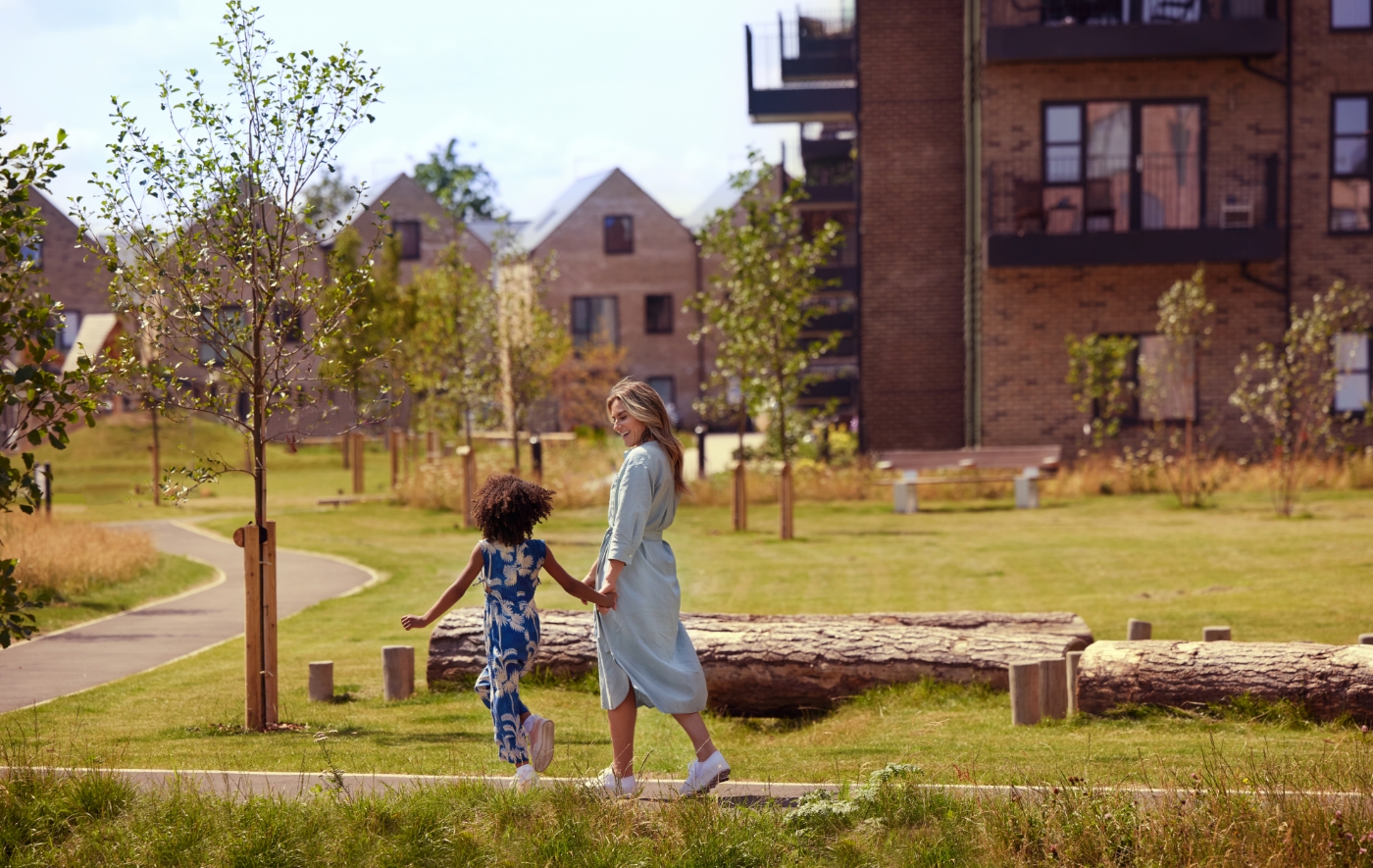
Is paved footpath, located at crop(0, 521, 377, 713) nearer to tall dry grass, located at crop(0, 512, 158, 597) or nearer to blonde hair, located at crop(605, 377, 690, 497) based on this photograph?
tall dry grass, located at crop(0, 512, 158, 597)

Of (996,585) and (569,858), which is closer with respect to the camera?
(569,858)

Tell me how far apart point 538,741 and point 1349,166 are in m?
25.6

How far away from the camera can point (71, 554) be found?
15.1 meters

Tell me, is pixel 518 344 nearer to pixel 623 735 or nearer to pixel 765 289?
pixel 765 289

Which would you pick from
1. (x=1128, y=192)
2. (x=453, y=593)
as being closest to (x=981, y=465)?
(x=1128, y=192)

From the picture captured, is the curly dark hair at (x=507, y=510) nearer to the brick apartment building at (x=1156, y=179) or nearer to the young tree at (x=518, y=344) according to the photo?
the young tree at (x=518, y=344)

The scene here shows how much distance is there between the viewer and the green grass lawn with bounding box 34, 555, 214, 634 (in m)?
13.2

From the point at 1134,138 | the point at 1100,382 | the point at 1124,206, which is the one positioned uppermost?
the point at 1134,138

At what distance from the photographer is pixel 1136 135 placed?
88.4ft

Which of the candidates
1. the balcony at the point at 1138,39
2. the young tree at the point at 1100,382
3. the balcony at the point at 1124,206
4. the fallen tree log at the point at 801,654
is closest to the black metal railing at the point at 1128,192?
the balcony at the point at 1124,206

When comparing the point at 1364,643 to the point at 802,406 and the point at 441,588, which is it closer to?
the point at 441,588

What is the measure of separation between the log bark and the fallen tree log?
78cm

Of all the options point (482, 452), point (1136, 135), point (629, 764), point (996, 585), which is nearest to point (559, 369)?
point (482, 452)

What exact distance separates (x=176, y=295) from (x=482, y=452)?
66.8 feet
